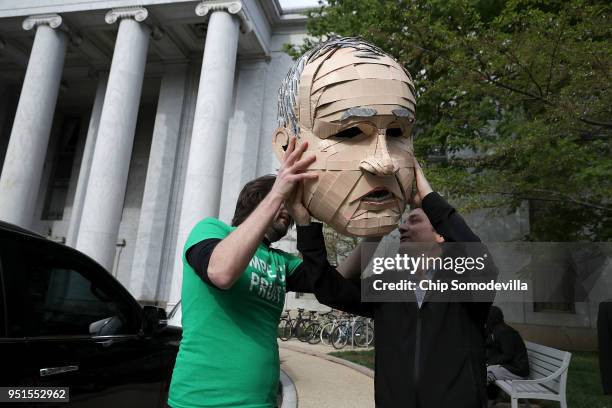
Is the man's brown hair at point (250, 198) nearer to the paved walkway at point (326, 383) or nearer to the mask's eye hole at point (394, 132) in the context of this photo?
the mask's eye hole at point (394, 132)

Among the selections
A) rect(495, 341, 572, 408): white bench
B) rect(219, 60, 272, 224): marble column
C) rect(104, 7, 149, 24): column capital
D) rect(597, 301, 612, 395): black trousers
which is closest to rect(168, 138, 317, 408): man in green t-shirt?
rect(597, 301, 612, 395): black trousers

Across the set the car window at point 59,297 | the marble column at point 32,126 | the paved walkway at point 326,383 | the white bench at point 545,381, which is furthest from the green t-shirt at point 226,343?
the marble column at point 32,126

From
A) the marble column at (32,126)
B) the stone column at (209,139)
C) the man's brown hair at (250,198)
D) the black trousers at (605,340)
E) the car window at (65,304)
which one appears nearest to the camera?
the man's brown hair at (250,198)

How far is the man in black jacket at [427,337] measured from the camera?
1860 mm

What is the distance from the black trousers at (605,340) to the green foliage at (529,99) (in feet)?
9.26

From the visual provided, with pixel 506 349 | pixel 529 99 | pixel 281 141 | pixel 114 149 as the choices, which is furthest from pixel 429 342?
pixel 114 149

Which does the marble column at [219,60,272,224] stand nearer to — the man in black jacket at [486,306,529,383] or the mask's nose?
the man in black jacket at [486,306,529,383]

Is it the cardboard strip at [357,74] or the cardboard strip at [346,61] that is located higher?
the cardboard strip at [346,61]

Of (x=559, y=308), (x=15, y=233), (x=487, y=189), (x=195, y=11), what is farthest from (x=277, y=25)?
(x=15, y=233)

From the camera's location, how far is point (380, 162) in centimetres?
159

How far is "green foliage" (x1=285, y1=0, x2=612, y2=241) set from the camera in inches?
233

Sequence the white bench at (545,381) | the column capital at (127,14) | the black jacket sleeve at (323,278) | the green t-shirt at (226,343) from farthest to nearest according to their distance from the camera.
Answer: the column capital at (127,14)
the white bench at (545,381)
the black jacket sleeve at (323,278)
the green t-shirt at (226,343)

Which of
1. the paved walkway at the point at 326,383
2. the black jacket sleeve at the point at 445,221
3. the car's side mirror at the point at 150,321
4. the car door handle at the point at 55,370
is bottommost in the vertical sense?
the paved walkway at the point at 326,383

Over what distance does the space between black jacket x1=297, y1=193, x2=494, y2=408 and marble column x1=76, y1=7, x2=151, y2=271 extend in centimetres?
1368
